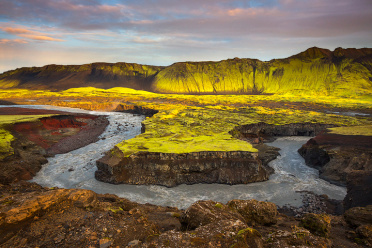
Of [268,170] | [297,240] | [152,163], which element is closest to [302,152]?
[268,170]

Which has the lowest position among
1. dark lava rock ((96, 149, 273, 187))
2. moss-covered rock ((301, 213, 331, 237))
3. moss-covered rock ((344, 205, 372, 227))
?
dark lava rock ((96, 149, 273, 187))

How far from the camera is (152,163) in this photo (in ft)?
113

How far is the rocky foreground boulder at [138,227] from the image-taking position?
9672 millimetres

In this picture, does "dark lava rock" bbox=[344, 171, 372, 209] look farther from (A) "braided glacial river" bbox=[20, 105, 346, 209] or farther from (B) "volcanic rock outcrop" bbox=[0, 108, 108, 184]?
(B) "volcanic rock outcrop" bbox=[0, 108, 108, 184]

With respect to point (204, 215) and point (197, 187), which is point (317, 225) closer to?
point (204, 215)

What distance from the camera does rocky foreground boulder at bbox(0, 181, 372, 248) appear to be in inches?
381

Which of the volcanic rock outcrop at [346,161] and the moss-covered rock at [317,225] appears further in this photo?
the volcanic rock outcrop at [346,161]

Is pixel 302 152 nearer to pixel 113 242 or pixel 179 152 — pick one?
pixel 179 152

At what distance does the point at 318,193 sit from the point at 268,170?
8954 mm

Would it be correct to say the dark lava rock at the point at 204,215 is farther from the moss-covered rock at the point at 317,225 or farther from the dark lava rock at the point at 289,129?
the dark lava rock at the point at 289,129

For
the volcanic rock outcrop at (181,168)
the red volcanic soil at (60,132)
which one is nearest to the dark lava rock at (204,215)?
the volcanic rock outcrop at (181,168)

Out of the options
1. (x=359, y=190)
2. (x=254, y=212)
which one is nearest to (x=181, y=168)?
(x=254, y=212)

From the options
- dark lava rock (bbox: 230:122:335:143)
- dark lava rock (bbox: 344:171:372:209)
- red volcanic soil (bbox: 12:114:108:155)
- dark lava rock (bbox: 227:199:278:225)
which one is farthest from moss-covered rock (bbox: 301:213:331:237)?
dark lava rock (bbox: 230:122:335:143)

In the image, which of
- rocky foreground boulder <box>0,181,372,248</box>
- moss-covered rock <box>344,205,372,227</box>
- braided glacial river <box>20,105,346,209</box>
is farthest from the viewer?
braided glacial river <box>20,105,346,209</box>
